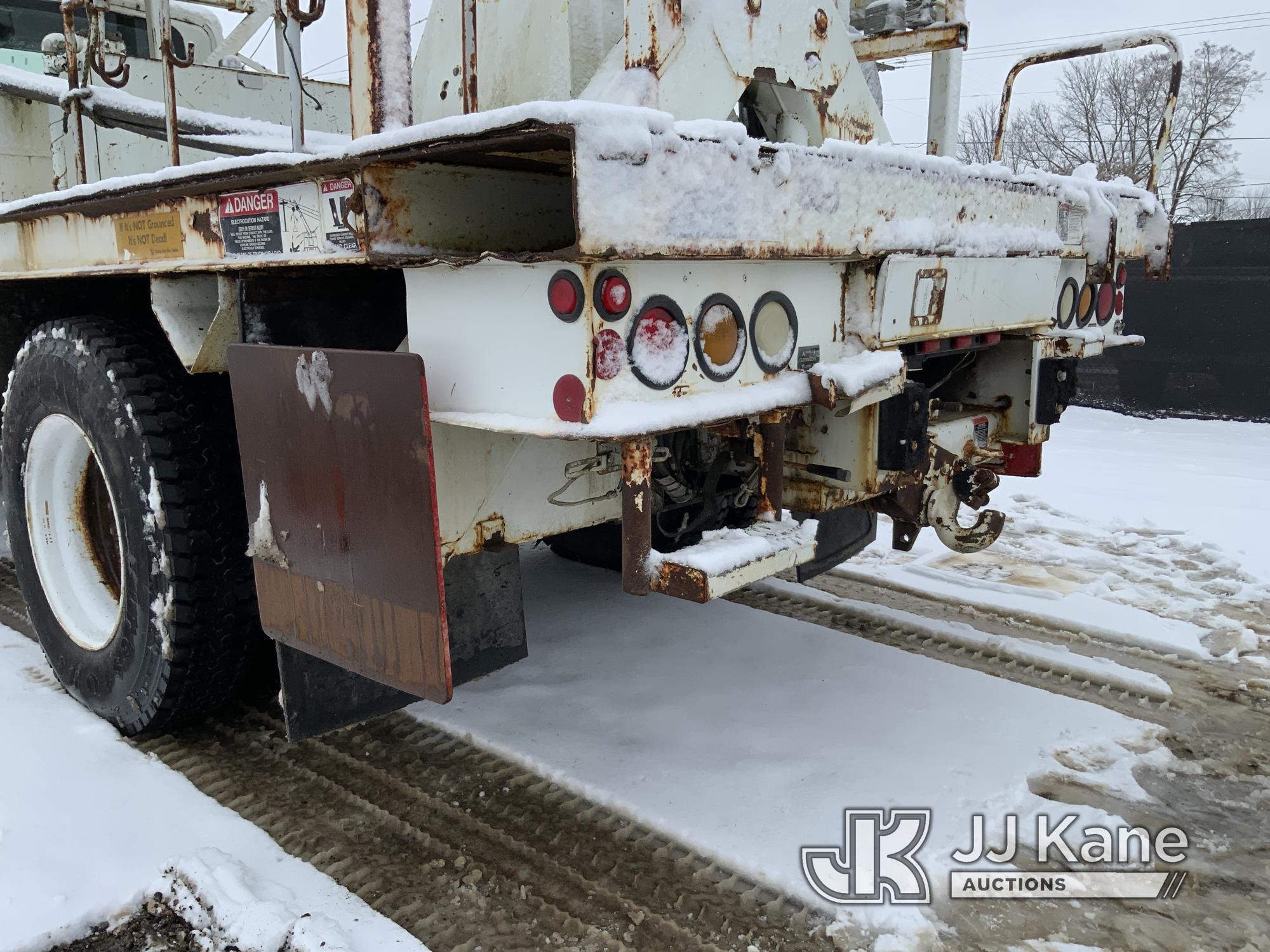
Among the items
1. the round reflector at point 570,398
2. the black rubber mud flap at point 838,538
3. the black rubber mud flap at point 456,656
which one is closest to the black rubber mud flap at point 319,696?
the black rubber mud flap at point 456,656

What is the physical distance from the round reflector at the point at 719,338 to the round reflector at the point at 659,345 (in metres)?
0.05

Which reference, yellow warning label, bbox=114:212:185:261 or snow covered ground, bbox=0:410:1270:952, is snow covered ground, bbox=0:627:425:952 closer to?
snow covered ground, bbox=0:410:1270:952

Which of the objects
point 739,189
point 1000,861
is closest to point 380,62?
point 739,189

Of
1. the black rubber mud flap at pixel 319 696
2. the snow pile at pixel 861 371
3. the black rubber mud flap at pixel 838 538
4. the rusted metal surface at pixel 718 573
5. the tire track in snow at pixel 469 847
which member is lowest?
the tire track in snow at pixel 469 847

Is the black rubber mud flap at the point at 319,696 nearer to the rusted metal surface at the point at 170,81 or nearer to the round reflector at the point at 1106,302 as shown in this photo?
the rusted metal surface at the point at 170,81

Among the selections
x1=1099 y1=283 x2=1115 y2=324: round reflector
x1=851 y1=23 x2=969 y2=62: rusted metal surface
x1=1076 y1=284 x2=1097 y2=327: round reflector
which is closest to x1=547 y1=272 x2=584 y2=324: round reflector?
x1=851 y1=23 x2=969 y2=62: rusted metal surface

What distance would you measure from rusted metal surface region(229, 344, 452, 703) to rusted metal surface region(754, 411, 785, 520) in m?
0.75

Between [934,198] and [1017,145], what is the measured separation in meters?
31.5

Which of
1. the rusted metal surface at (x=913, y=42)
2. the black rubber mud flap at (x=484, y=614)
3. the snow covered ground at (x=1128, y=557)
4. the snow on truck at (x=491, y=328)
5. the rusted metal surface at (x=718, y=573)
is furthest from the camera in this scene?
the snow covered ground at (x=1128, y=557)

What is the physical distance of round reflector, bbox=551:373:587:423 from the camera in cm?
180

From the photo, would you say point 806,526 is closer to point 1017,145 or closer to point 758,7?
point 758,7

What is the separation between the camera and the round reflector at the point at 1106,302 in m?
3.46

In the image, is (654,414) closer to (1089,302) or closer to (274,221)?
(274,221)

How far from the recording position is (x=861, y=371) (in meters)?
2.28
